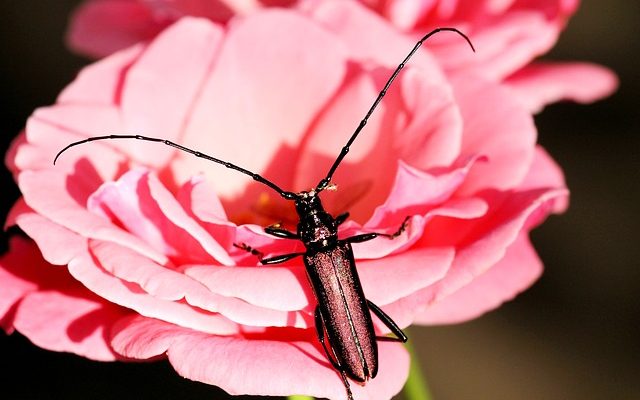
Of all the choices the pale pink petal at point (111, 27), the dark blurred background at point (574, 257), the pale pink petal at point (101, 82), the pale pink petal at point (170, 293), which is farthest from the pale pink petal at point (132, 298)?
the dark blurred background at point (574, 257)

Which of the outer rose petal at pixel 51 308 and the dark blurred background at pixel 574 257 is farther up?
the outer rose petal at pixel 51 308

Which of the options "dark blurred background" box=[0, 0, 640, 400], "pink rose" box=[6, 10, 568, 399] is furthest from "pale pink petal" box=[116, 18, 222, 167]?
"dark blurred background" box=[0, 0, 640, 400]

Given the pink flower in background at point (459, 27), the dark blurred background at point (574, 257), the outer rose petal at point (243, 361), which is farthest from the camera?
the dark blurred background at point (574, 257)

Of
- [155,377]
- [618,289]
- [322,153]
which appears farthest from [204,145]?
[618,289]

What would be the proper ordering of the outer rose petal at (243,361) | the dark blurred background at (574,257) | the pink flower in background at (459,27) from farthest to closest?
the dark blurred background at (574,257), the pink flower in background at (459,27), the outer rose petal at (243,361)

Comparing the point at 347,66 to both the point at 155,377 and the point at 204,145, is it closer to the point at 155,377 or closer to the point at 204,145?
the point at 204,145

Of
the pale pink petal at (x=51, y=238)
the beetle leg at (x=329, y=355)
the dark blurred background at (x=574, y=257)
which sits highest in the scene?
the pale pink petal at (x=51, y=238)

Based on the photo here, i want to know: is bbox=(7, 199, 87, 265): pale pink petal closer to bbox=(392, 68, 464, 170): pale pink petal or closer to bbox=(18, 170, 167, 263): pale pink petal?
bbox=(18, 170, 167, 263): pale pink petal

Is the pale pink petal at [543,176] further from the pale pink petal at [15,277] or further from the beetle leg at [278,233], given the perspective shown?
the pale pink petal at [15,277]

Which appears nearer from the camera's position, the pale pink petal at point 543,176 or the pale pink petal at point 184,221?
the pale pink petal at point 184,221
